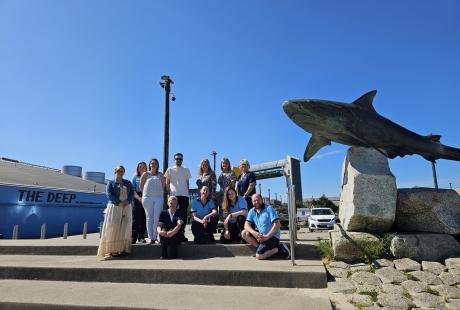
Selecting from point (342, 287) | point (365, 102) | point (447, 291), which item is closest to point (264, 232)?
point (342, 287)

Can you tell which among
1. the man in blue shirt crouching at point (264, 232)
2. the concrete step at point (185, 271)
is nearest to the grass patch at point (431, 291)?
the concrete step at point (185, 271)

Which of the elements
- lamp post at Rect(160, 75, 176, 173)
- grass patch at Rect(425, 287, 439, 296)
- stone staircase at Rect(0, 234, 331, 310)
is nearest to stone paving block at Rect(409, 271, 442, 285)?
grass patch at Rect(425, 287, 439, 296)

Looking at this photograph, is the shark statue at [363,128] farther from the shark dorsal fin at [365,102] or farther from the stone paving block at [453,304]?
the stone paving block at [453,304]

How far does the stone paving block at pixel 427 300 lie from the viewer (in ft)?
11.8

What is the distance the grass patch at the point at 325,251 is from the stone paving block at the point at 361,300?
3.90 ft

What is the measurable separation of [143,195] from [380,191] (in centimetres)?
435

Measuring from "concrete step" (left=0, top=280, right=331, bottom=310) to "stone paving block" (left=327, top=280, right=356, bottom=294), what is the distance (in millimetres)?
125

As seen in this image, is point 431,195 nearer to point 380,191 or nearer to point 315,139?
point 380,191

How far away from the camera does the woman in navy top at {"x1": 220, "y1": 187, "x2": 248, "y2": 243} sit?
20.0 ft

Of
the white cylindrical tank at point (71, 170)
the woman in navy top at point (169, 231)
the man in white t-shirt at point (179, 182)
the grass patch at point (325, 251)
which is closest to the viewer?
the grass patch at point (325, 251)

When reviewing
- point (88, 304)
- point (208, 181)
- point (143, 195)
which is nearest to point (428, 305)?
point (88, 304)

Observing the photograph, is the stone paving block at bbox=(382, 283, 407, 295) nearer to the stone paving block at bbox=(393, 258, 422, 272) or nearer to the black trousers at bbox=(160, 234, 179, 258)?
the stone paving block at bbox=(393, 258, 422, 272)

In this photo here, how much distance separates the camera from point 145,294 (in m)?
4.11

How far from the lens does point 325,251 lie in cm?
527
